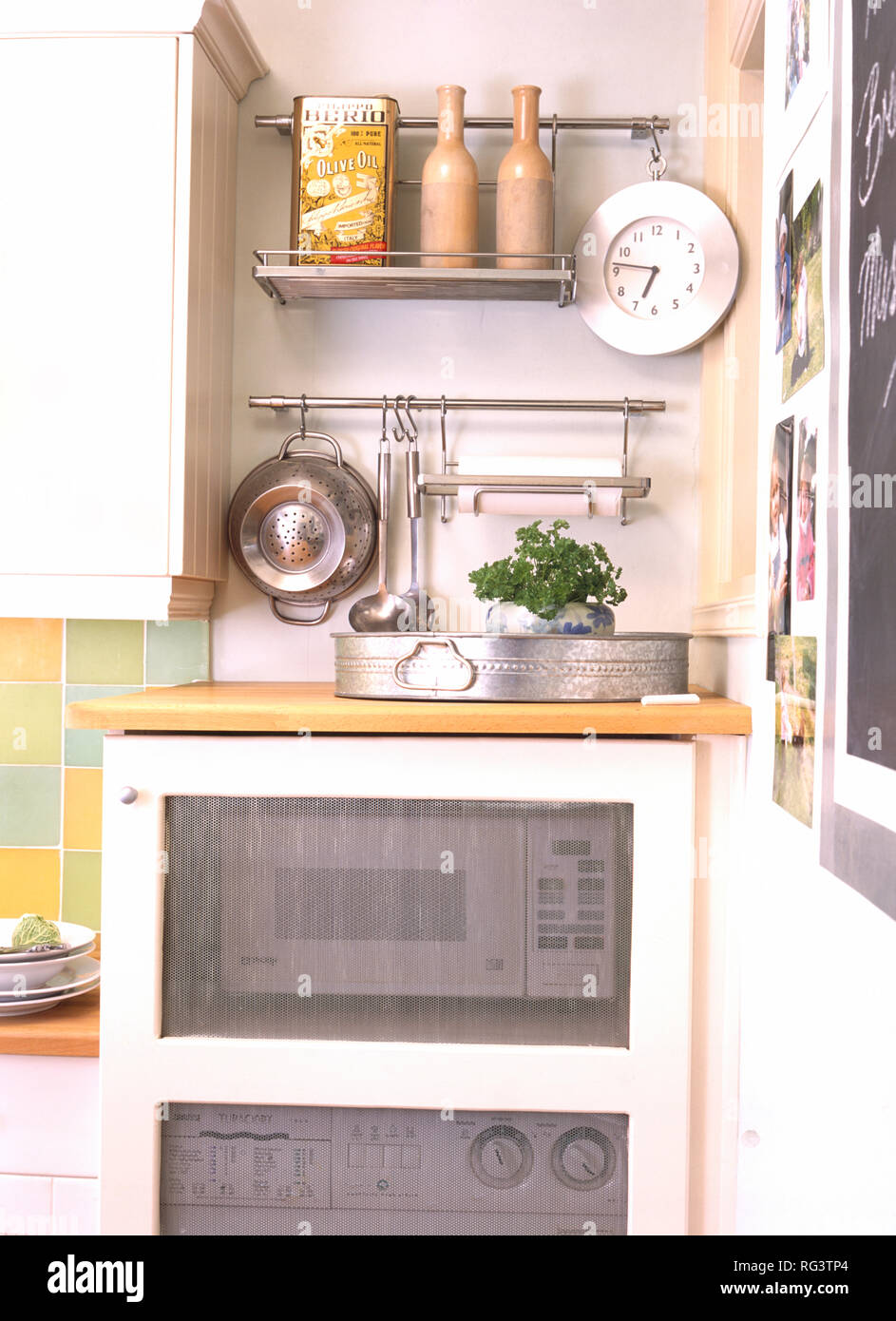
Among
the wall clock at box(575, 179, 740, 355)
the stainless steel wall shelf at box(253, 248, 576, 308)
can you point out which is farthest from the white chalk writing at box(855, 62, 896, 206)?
the wall clock at box(575, 179, 740, 355)

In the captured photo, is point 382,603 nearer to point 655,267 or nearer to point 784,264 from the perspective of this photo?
point 655,267

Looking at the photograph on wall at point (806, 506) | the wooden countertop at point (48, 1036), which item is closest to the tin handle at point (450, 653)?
the photograph on wall at point (806, 506)

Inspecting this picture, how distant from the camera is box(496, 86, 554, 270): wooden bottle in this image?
1.71m

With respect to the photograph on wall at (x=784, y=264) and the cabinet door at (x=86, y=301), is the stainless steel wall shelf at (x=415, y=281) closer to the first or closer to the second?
the cabinet door at (x=86, y=301)

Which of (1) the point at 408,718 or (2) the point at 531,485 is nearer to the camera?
(1) the point at 408,718

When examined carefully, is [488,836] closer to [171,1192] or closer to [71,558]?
[171,1192]

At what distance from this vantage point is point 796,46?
1074mm

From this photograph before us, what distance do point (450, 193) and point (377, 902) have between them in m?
1.06

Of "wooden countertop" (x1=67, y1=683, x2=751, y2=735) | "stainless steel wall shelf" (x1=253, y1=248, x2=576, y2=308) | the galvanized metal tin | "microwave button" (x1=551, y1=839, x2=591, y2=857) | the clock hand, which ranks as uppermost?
the clock hand

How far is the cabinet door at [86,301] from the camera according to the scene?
1.60 metres

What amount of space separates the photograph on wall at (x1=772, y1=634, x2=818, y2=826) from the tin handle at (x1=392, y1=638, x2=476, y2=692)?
38 cm

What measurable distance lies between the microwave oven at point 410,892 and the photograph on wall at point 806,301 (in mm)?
534

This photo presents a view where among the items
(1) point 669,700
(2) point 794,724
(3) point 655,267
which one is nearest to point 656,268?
(3) point 655,267

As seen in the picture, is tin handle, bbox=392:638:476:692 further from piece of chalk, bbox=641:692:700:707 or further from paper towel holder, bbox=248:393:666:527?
paper towel holder, bbox=248:393:666:527
